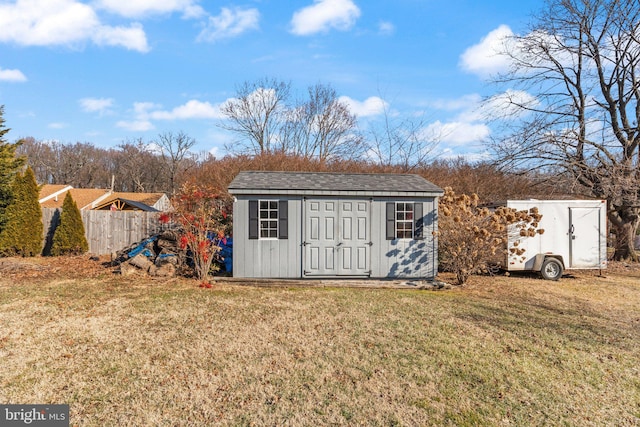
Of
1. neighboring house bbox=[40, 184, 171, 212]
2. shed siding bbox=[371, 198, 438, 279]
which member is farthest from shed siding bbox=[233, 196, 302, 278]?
neighboring house bbox=[40, 184, 171, 212]

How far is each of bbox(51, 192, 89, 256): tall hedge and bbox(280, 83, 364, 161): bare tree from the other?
13.9 metres

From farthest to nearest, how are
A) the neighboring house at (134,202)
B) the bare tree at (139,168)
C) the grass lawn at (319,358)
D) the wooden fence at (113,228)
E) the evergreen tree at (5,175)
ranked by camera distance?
the bare tree at (139,168) → the neighboring house at (134,202) → the wooden fence at (113,228) → the evergreen tree at (5,175) → the grass lawn at (319,358)

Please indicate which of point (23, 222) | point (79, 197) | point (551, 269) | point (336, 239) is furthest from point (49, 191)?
point (551, 269)

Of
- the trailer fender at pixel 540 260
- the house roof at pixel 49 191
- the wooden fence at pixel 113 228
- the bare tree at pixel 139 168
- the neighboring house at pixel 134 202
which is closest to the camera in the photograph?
the trailer fender at pixel 540 260

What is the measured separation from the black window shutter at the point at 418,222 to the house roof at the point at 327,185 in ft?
1.07

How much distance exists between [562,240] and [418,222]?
442cm

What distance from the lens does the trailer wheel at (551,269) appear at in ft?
33.8

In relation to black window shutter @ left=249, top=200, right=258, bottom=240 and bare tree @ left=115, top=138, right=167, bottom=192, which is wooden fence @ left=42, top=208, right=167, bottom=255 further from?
bare tree @ left=115, top=138, right=167, bottom=192

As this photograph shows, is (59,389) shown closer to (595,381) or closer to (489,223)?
(595,381)

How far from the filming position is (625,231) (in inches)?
555

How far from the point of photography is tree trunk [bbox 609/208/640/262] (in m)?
14.0

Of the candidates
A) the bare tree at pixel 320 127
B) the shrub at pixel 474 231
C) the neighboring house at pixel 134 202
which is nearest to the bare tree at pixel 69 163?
the neighboring house at pixel 134 202

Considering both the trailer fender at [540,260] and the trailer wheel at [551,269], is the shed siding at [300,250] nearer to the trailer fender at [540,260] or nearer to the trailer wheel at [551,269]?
the trailer fender at [540,260]

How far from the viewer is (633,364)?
14.8 ft
